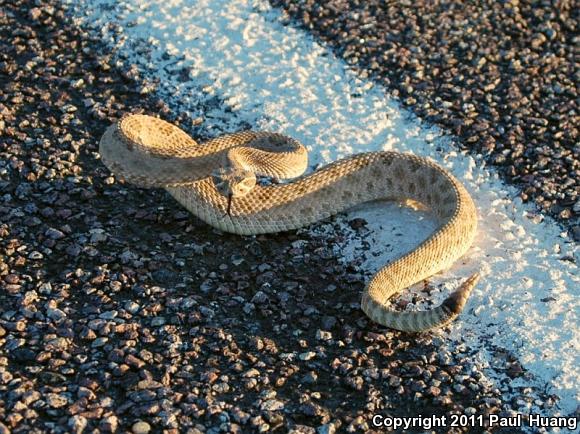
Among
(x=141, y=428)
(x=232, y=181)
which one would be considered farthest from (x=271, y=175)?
(x=141, y=428)

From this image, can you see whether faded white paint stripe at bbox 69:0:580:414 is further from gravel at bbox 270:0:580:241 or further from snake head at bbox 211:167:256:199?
snake head at bbox 211:167:256:199

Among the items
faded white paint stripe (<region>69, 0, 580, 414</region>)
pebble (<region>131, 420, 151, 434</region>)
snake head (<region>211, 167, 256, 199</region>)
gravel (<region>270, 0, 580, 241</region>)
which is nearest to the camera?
pebble (<region>131, 420, 151, 434</region>)

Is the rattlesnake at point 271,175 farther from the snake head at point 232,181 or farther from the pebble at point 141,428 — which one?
the pebble at point 141,428

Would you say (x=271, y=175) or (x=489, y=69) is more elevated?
(x=489, y=69)

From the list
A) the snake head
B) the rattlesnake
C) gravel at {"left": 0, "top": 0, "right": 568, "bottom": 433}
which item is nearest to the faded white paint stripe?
the rattlesnake

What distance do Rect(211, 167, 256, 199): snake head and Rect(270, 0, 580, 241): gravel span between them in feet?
7.60

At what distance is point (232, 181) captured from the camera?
784cm

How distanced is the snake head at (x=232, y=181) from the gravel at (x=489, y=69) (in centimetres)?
232

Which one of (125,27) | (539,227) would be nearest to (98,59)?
(125,27)

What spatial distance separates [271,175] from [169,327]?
2.04 meters

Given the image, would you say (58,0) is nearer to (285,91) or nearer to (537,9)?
(285,91)

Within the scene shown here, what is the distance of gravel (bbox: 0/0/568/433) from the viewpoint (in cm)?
597

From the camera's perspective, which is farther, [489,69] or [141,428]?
[489,69]

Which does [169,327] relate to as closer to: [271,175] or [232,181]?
[232,181]
